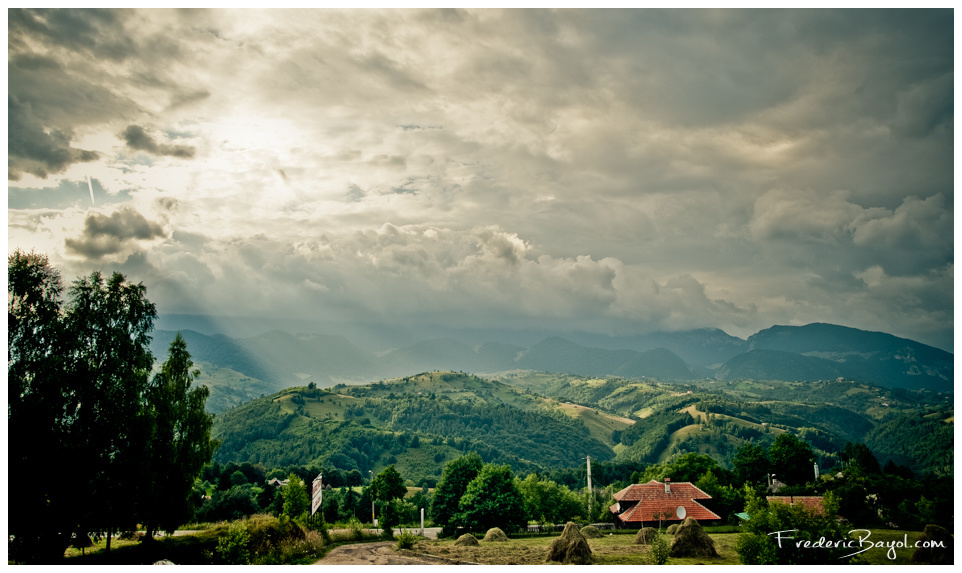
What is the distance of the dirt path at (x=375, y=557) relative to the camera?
1981 cm

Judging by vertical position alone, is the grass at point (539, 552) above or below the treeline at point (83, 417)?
below

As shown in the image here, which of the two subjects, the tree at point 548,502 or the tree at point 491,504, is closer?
the tree at point 491,504

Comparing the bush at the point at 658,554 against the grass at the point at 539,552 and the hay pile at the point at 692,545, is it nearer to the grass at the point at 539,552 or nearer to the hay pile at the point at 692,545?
the grass at the point at 539,552

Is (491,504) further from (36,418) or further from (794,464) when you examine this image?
(794,464)

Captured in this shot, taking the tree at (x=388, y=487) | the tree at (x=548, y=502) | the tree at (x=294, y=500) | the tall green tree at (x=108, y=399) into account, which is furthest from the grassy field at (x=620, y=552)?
the tree at (x=548, y=502)

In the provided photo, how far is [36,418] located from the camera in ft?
53.2

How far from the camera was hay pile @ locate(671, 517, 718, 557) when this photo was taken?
22.7 meters

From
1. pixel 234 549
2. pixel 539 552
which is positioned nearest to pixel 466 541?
pixel 539 552

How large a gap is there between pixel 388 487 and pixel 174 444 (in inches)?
866

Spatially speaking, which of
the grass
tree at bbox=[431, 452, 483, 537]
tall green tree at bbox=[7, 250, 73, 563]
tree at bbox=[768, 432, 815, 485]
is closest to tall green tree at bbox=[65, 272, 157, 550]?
tall green tree at bbox=[7, 250, 73, 563]

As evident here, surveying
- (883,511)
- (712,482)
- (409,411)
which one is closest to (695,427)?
(409,411)

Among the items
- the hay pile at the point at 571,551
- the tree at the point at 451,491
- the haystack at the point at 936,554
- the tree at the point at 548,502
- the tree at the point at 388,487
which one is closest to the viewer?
the haystack at the point at 936,554

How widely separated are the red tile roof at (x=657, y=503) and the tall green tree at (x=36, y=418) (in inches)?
1289
